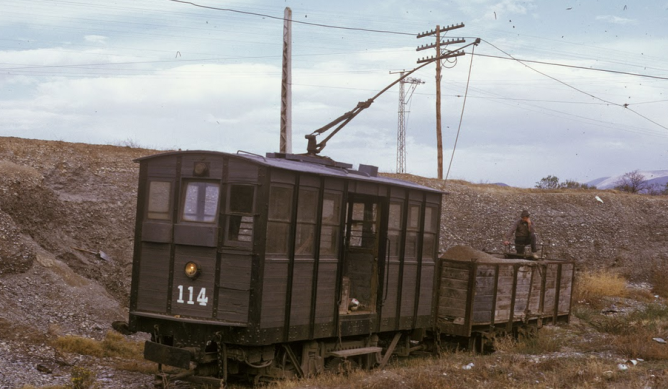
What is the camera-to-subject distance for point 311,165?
34.4ft

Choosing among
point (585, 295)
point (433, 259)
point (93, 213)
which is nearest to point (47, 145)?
point (93, 213)

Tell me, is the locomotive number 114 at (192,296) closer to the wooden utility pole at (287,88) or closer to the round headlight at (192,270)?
the round headlight at (192,270)

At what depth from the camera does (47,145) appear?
2173 cm

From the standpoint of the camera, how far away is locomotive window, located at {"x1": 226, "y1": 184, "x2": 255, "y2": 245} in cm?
915

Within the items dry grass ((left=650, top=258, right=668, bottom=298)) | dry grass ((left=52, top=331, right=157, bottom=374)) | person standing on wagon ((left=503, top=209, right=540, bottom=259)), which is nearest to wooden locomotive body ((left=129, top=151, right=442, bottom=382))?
dry grass ((left=52, top=331, right=157, bottom=374))

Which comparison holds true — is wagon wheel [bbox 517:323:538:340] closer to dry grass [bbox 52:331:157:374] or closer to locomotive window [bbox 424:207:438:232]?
locomotive window [bbox 424:207:438:232]

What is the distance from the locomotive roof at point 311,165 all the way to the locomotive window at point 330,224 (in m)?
0.37

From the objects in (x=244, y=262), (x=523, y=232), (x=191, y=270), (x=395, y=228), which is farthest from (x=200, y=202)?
(x=523, y=232)

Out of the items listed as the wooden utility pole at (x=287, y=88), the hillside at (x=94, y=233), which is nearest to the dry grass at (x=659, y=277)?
the hillside at (x=94, y=233)

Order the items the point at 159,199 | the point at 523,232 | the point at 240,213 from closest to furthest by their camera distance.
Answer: the point at 240,213
the point at 159,199
the point at 523,232

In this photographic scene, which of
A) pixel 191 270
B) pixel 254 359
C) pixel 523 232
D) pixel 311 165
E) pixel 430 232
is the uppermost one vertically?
pixel 311 165

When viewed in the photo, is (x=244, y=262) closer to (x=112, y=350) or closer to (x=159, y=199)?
(x=159, y=199)

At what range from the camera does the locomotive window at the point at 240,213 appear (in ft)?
30.0

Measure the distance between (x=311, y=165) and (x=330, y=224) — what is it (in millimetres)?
912
